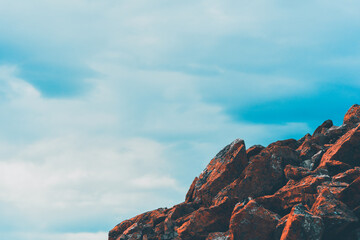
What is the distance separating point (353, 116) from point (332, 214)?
20.1 metres

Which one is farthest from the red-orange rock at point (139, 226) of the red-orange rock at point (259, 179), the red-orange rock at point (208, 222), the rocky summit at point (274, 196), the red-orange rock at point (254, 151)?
the red-orange rock at point (254, 151)

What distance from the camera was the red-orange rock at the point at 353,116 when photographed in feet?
155

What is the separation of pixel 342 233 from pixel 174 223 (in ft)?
53.5

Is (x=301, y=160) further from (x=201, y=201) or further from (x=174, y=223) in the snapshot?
(x=174, y=223)

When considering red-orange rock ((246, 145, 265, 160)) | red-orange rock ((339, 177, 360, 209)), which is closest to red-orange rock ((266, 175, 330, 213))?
red-orange rock ((339, 177, 360, 209))

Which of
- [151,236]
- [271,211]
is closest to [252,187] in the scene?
[271,211]

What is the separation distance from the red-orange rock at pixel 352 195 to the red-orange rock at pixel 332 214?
1137 mm

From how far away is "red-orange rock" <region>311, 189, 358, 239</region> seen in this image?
3153cm

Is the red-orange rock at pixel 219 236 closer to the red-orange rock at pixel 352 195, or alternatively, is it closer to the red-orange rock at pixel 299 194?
the red-orange rock at pixel 299 194

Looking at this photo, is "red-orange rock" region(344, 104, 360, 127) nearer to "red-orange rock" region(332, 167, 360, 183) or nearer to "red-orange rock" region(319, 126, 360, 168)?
"red-orange rock" region(319, 126, 360, 168)

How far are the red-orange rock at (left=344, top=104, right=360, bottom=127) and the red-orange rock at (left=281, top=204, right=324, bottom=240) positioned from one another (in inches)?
772

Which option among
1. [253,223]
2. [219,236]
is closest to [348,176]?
[253,223]

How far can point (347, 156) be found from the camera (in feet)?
131

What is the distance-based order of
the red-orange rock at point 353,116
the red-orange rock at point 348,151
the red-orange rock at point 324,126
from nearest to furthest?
the red-orange rock at point 348,151
the red-orange rock at point 353,116
the red-orange rock at point 324,126
